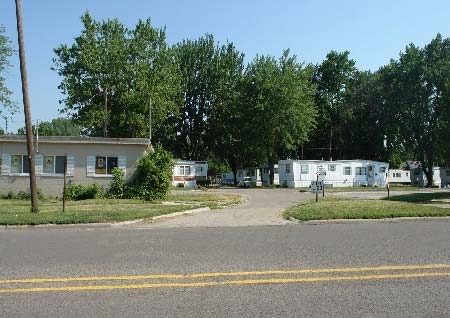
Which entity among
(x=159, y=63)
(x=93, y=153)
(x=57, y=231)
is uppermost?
(x=159, y=63)

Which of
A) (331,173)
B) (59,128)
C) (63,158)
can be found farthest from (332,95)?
(59,128)

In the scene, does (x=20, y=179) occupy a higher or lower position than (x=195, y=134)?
lower

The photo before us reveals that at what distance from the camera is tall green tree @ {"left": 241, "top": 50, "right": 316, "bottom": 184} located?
59.7m

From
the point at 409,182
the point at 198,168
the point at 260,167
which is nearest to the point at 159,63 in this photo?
the point at 198,168

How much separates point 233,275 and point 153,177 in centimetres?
2201

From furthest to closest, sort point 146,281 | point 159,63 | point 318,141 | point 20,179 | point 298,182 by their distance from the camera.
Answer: point 318,141 < point 159,63 < point 298,182 < point 20,179 < point 146,281

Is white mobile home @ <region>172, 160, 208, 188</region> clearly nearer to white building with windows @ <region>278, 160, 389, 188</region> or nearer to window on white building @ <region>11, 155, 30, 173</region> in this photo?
white building with windows @ <region>278, 160, 389, 188</region>

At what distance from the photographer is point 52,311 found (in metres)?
5.59

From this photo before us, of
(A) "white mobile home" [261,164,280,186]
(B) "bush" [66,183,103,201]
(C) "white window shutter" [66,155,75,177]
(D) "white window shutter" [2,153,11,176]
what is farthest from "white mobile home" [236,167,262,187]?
(D) "white window shutter" [2,153,11,176]

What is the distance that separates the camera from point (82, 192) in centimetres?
2872

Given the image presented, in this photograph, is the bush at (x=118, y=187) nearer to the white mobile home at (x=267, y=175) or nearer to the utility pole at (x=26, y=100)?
the utility pole at (x=26, y=100)

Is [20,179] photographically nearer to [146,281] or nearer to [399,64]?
[146,281]

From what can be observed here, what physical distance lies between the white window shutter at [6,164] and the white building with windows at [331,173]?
30454mm

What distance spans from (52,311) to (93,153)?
2492cm
